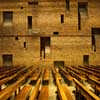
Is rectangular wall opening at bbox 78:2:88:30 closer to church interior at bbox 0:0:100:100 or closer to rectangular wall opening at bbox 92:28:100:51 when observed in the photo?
church interior at bbox 0:0:100:100

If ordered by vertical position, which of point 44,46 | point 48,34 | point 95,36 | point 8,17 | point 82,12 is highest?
point 82,12

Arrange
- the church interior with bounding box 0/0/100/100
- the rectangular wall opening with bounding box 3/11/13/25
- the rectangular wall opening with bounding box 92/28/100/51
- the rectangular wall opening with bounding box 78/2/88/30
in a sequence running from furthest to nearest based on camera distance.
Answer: the rectangular wall opening with bounding box 92/28/100/51 → the rectangular wall opening with bounding box 78/2/88/30 → the rectangular wall opening with bounding box 3/11/13/25 → the church interior with bounding box 0/0/100/100

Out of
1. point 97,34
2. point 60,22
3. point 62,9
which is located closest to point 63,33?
point 60,22

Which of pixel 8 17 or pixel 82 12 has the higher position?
pixel 82 12

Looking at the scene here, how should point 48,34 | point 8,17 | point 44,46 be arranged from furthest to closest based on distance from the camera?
point 44,46, point 8,17, point 48,34

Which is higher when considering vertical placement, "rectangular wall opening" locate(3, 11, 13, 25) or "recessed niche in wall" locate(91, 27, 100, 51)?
"rectangular wall opening" locate(3, 11, 13, 25)

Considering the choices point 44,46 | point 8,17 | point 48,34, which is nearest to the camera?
point 48,34

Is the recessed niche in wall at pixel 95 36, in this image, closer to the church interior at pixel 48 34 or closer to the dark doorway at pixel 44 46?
the church interior at pixel 48 34

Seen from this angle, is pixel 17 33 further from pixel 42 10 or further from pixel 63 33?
pixel 63 33

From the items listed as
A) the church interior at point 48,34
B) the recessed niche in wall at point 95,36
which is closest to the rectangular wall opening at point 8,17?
the church interior at point 48,34

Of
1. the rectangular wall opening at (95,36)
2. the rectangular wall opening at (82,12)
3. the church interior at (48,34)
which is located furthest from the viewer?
the rectangular wall opening at (95,36)

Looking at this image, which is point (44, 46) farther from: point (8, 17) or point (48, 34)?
point (8, 17)

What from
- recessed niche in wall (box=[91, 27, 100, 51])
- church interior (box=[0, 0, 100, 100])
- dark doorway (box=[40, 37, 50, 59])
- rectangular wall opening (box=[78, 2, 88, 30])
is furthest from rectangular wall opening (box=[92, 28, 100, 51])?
dark doorway (box=[40, 37, 50, 59])

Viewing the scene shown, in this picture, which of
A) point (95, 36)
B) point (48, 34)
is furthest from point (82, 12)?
point (48, 34)
